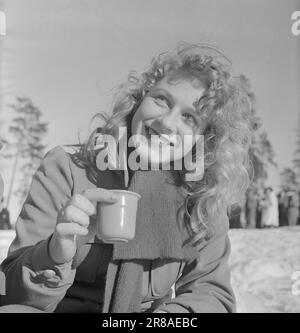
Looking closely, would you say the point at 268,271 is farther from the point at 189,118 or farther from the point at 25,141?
the point at 25,141

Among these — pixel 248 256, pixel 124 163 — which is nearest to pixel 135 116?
pixel 124 163

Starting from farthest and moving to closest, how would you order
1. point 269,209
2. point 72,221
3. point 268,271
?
point 269,209 → point 268,271 → point 72,221

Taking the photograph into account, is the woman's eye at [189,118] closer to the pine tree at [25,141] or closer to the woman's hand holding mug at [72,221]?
the woman's hand holding mug at [72,221]

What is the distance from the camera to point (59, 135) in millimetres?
1690

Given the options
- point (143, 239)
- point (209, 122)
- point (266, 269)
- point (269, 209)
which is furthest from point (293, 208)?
point (143, 239)

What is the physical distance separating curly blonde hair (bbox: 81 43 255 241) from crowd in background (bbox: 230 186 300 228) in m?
0.79

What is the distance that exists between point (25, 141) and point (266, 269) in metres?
1.03

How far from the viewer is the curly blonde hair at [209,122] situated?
47.0 inches

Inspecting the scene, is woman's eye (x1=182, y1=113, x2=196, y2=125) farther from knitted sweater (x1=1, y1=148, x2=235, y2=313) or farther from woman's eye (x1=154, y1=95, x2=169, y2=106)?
knitted sweater (x1=1, y1=148, x2=235, y2=313)

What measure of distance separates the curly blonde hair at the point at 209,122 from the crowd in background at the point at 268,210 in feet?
2.59

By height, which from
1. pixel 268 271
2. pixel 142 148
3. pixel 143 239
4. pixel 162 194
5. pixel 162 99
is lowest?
pixel 268 271

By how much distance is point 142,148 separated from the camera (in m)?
1.19

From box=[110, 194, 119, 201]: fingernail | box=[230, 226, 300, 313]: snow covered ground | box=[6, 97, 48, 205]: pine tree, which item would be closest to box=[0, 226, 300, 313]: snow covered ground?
box=[230, 226, 300, 313]: snow covered ground
